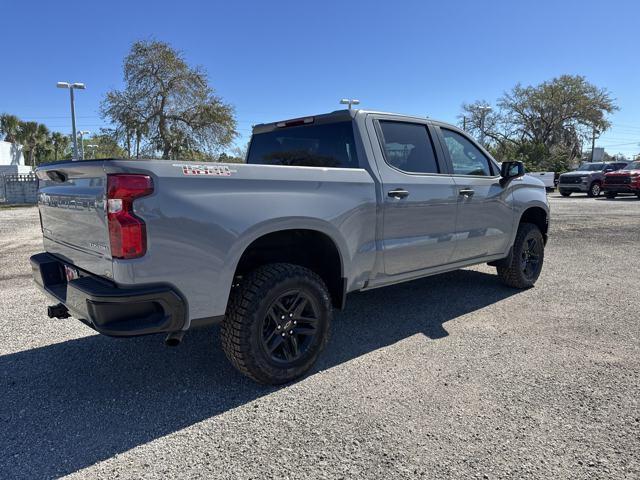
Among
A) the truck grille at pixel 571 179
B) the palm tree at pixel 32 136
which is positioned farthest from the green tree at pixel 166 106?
the palm tree at pixel 32 136

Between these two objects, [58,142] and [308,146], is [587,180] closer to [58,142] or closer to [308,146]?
[308,146]

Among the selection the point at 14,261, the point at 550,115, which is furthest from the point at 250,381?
the point at 550,115

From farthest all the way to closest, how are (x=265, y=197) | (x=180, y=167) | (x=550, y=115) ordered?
(x=550, y=115) < (x=265, y=197) < (x=180, y=167)

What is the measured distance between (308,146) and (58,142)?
84307 mm

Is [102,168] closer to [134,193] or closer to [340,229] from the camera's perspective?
[134,193]

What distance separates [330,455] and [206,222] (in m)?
1.47

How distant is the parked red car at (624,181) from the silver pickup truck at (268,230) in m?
21.3

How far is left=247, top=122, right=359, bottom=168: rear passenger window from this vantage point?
382 cm

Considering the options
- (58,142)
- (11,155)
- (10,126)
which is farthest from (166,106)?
(58,142)

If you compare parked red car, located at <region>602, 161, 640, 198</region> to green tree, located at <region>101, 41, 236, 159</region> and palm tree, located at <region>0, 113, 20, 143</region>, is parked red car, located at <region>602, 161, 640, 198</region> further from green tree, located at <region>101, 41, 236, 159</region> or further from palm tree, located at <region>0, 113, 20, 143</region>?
palm tree, located at <region>0, 113, 20, 143</region>

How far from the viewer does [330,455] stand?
8.00ft

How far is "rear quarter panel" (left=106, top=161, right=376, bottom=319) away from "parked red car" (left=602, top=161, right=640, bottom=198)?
77.1 feet

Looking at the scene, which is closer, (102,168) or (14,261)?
(102,168)

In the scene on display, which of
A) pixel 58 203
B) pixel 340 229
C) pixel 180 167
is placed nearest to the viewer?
pixel 180 167
